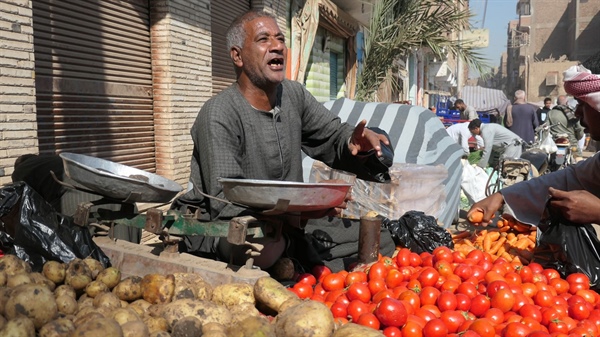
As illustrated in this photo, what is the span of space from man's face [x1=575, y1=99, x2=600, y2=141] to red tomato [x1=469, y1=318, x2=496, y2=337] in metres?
1.52

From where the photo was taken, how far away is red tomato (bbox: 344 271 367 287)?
10.8ft

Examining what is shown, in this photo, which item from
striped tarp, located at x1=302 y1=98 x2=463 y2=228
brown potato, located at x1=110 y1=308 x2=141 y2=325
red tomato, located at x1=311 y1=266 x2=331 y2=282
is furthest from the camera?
striped tarp, located at x1=302 y1=98 x2=463 y2=228

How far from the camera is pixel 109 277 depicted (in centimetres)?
272

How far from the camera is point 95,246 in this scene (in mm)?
3146

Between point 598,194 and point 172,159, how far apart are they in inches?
188

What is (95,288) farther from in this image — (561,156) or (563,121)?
(563,121)

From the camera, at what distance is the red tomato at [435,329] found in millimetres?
2531

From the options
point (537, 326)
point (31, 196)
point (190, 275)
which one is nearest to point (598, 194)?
point (537, 326)

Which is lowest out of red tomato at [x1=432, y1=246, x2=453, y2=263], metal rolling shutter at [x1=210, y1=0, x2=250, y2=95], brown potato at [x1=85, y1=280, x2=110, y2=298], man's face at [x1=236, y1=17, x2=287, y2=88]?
red tomato at [x1=432, y1=246, x2=453, y2=263]

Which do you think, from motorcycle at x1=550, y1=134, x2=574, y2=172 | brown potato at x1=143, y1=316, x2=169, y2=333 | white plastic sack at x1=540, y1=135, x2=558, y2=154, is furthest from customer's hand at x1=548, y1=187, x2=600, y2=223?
white plastic sack at x1=540, y1=135, x2=558, y2=154

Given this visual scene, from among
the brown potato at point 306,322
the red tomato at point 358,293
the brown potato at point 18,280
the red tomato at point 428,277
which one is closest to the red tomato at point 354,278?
the red tomato at point 358,293

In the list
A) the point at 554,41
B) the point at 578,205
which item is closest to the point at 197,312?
the point at 578,205

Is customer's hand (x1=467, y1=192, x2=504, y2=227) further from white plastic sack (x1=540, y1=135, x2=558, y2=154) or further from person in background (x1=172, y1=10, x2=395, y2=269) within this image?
white plastic sack (x1=540, y1=135, x2=558, y2=154)

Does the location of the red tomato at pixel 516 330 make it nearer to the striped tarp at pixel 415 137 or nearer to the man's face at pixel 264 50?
the man's face at pixel 264 50
